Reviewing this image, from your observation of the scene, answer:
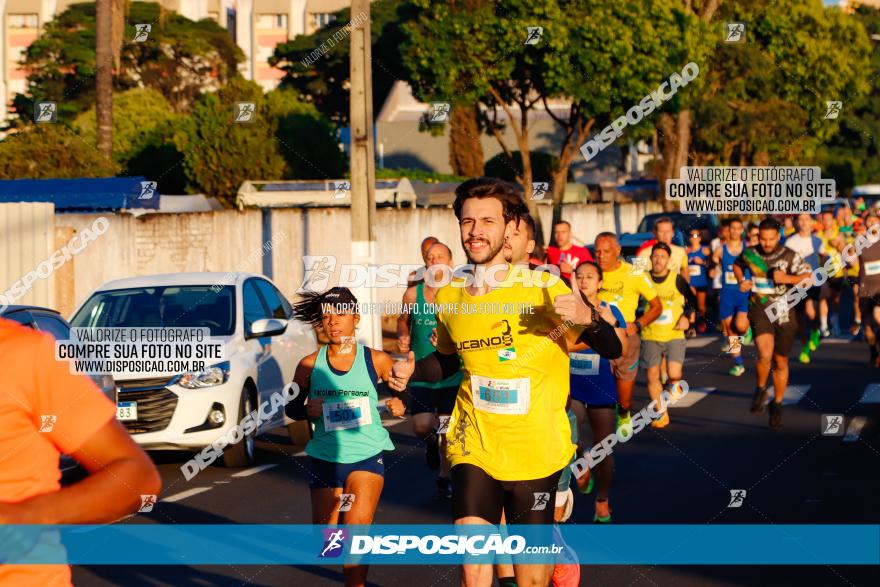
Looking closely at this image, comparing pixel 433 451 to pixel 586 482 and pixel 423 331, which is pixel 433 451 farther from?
pixel 586 482

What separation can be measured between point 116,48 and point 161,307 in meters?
17.7

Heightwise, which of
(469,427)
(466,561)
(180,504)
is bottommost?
(180,504)

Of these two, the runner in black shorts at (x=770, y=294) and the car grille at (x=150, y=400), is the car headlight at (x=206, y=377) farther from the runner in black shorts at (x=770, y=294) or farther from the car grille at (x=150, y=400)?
the runner in black shorts at (x=770, y=294)

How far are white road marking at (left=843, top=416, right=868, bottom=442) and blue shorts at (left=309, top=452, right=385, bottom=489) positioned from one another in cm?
720

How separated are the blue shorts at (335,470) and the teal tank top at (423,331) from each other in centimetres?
334

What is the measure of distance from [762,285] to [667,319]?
1.04 metres

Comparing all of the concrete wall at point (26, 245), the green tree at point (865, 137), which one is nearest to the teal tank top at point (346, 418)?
the concrete wall at point (26, 245)

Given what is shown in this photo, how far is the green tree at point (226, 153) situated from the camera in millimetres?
34312

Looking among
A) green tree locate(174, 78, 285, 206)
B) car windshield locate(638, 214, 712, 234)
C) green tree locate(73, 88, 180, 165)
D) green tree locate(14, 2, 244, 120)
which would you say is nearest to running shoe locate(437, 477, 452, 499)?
car windshield locate(638, 214, 712, 234)

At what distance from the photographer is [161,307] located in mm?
13305

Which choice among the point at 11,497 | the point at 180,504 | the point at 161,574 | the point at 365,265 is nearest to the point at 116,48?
the point at 365,265

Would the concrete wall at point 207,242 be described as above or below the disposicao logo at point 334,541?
above

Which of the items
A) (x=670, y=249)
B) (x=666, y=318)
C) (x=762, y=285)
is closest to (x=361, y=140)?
(x=670, y=249)

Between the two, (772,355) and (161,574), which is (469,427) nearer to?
(161,574)
